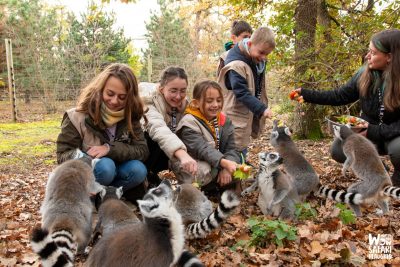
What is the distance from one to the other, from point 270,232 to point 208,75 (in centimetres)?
1500

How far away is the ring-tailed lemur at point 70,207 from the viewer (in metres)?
2.56

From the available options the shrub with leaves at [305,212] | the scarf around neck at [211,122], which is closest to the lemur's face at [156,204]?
the shrub with leaves at [305,212]

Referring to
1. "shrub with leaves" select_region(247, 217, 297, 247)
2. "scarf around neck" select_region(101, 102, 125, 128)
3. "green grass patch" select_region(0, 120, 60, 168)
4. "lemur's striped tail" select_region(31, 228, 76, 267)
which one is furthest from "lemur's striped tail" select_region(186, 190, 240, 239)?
"green grass patch" select_region(0, 120, 60, 168)

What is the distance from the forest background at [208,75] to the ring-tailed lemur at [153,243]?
1.88 ft

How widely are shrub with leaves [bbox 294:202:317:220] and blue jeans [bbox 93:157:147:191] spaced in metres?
1.53

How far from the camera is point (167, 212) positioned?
6.93 feet

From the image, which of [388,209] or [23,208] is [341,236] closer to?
[388,209]

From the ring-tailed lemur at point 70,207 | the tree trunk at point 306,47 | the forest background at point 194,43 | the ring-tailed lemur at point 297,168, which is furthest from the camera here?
the tree trunk at point 306,47

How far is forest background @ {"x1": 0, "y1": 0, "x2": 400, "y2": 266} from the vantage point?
297cm

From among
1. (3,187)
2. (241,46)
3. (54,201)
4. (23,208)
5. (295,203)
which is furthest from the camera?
(3,187)

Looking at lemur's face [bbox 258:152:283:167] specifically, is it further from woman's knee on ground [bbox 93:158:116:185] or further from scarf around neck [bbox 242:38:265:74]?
scarf around neck [bbox 242:38:265:74]

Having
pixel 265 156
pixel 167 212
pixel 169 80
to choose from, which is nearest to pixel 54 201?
pixel 167 212

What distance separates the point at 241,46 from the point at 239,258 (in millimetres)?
3072

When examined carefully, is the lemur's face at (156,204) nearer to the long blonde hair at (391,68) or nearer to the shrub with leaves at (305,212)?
the shrub with leaves at (305,212)
